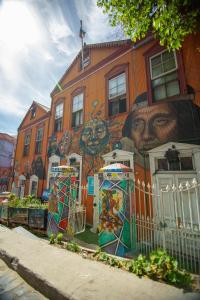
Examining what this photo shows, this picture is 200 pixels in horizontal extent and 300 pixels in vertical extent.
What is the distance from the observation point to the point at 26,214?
7.01 metres

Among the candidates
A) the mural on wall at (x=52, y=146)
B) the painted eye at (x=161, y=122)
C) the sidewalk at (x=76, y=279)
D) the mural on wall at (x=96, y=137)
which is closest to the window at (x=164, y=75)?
the painted eye at (x=161, y=122)

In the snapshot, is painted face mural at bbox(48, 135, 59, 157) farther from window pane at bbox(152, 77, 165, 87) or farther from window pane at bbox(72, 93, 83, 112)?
window pane at bbox(152, 77, 165, 87)

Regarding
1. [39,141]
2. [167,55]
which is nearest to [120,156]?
[167,55]

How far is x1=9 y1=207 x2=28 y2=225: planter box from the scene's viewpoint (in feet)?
23.1

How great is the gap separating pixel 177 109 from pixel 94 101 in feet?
15.8

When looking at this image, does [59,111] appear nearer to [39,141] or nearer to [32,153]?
[39,141]

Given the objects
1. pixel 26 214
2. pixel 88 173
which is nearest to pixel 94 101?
pixel 88 173

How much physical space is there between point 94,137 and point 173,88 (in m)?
4.29

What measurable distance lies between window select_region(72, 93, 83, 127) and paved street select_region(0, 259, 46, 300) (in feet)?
26.2

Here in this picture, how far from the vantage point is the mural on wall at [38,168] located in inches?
467

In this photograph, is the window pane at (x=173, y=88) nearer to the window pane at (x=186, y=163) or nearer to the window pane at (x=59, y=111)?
the window pane at (x=186, y=163)

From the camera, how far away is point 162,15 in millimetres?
4672

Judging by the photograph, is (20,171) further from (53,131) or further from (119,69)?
(119,69)

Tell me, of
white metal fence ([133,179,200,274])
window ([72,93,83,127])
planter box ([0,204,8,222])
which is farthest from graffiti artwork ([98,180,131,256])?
window ([72,93,83,127])
